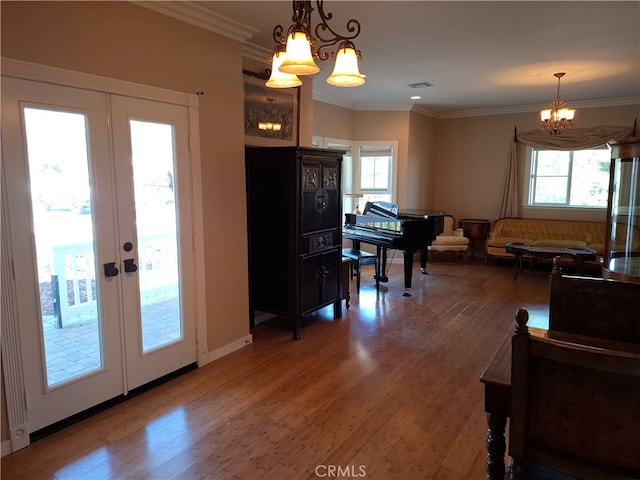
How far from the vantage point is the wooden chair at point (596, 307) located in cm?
198

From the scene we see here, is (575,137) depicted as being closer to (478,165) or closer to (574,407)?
(478,165)

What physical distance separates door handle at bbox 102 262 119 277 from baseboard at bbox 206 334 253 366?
114 cm

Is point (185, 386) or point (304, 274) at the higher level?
point (304, 274)

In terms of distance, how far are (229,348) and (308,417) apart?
1.25 m

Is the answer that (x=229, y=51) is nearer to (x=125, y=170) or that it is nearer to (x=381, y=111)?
(x=125, y=170)

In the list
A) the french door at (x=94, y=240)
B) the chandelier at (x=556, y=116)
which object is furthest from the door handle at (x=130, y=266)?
the chandelier at (x=556, y=116)

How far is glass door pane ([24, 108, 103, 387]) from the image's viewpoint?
242 centimetres

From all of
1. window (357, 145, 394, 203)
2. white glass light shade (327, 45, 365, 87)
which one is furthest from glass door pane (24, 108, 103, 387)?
window (357, 145, 394, 203)

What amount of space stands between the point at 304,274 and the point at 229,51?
205 centimetres

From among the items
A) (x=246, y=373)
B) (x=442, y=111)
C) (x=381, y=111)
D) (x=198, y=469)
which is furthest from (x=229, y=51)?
(x=442, y=111)

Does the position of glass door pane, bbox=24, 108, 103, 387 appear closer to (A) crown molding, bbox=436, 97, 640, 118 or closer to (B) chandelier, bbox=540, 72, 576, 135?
(B) chandelier, bbox=540, 72, 576, 135

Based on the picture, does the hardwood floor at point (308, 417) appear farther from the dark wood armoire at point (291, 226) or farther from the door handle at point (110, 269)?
the door handle at point (110, 269)

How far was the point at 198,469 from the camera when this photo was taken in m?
2.26

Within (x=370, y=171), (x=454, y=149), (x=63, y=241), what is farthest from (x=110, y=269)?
(x=454, y=149)
